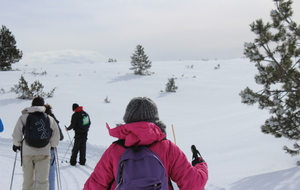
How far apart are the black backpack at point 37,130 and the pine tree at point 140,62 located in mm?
18947

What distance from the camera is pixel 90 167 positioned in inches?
289

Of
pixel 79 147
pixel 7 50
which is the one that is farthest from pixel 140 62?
pixel 79 147

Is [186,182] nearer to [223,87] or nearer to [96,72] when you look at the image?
[223,87]

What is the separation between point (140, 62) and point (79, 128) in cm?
1688

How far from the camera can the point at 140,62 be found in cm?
2373

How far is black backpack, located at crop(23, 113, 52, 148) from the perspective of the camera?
4203 mm

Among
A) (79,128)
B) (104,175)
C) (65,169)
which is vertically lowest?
(65,169)

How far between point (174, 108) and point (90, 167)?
354 inches

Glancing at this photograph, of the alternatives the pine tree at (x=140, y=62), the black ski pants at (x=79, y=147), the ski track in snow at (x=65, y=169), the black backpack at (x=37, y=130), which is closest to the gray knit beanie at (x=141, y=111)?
the black backpack at (x=37, y=130)

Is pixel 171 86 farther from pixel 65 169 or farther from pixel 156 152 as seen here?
pixel 156 152

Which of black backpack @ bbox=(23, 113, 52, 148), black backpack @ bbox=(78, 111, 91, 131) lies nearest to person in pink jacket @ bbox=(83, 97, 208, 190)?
black backpack @ bbox=(23, 113, 52, 148)

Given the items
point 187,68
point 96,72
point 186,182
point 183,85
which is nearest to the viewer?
point 186,182

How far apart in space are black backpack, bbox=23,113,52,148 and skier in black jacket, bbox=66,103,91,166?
2.81 m

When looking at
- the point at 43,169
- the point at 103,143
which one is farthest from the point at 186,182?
the point at 103,143
